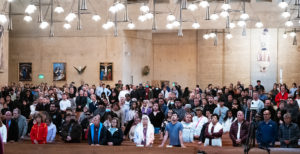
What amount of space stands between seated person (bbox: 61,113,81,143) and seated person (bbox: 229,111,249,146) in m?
3.82

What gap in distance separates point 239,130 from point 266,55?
1727 centimetres

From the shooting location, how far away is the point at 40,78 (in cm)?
2941

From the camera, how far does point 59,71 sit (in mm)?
29125

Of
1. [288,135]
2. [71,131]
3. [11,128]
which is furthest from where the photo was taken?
[71,131]

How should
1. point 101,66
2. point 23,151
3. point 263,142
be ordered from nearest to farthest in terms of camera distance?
point 23,151 → point 263,142 → point 101,66

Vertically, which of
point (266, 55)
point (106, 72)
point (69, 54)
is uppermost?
point (69, 54)

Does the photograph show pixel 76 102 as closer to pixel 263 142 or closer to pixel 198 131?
pixel 198 131

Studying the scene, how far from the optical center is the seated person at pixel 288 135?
1161cm

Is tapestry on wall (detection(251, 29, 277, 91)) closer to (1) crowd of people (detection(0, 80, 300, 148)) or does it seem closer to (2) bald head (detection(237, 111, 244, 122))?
(1) crowd of people (detection(0, 80, 300, 148))

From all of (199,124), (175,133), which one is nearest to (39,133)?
(175,133)

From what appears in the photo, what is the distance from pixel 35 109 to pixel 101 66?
11.9m

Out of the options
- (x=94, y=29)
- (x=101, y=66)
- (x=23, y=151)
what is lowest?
(x=23, y=151)

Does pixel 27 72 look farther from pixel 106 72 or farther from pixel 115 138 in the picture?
pixel 115 138

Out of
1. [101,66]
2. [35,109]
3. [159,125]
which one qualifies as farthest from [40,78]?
[159,125]
